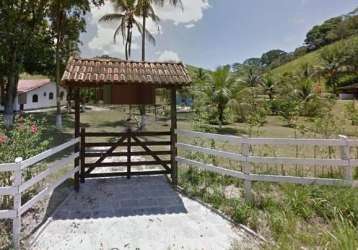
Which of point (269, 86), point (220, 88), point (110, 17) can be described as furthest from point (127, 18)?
point (269, 86)

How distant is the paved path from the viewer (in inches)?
176

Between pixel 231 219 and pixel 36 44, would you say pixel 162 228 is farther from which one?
pixel 36 44

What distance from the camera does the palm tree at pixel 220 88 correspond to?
1925 centimetres

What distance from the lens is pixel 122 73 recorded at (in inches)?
278

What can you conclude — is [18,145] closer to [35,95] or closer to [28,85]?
[35,95]

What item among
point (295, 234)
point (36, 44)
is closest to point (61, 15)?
point (36, 44)

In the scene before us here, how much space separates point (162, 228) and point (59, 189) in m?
3.07

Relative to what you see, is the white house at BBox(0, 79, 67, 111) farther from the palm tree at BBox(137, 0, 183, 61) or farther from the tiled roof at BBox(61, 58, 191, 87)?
the tiled roof at BBox(61, 58, 191, 87)

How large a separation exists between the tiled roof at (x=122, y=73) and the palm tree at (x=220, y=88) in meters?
11.6

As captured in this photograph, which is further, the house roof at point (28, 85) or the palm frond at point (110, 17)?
the house roof at point (28, 85)

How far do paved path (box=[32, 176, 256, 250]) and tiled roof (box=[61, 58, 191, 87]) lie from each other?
250 cm

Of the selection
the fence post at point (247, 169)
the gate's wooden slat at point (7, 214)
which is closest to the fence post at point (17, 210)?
the gate's wooden slat at point (7, 214)

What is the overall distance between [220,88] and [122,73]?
13.0 meters

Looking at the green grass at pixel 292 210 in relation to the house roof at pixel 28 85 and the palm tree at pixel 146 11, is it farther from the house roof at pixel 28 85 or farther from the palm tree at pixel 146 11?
the house roof at pixel 28 85
